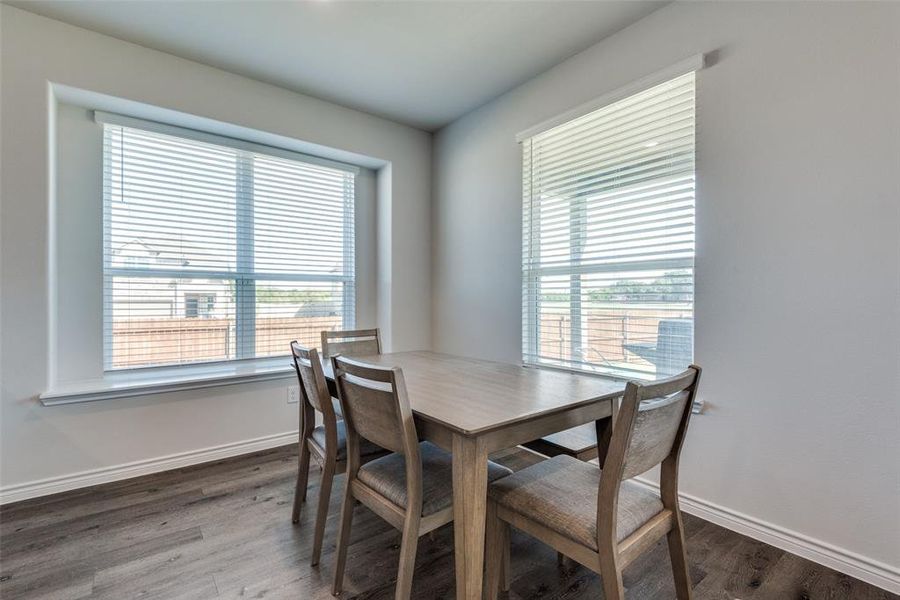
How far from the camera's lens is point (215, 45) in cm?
241

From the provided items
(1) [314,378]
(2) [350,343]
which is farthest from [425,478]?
(2) [350,343]

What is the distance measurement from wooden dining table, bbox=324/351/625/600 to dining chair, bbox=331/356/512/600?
99 millimetres

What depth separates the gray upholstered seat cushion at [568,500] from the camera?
1.14m

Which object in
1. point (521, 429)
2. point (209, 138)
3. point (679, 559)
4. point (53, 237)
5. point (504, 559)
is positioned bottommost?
point (504, 559)

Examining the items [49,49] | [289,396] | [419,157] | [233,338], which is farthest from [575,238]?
[49,49]

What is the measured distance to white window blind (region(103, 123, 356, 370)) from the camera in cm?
261

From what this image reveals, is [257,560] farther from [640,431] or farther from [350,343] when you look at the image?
[640,431]

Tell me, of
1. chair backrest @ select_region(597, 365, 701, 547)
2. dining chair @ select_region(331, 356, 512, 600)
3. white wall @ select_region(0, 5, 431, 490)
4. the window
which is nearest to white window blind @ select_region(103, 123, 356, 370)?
the window

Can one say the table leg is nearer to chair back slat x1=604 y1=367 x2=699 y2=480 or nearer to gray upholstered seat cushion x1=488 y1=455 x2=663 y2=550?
gray upholstered seat cushion x1=488 y1=455 x2=663 y2=550

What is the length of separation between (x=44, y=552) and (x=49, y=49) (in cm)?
249

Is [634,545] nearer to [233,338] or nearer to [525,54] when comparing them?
[525,54]

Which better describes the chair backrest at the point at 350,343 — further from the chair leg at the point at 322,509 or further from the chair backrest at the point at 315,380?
the chair leg at the point at 322,509

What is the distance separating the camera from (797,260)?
5.57 ft

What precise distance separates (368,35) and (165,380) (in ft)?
7.97
